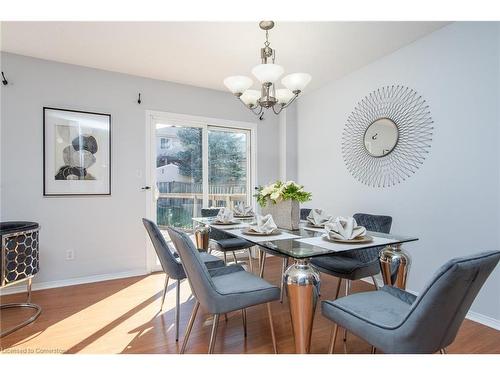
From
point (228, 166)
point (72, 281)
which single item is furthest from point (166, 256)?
point (228, 166)

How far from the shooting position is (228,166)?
4.23m

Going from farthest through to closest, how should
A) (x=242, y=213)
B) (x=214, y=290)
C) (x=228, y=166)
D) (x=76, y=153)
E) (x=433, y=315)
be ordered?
(x=228, y=166) < (x=76, y=153) < (x=242, y=213) < (x=214, y=290) < (x=433, y=315)

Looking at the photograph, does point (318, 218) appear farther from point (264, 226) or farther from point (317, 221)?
point (264, 226)

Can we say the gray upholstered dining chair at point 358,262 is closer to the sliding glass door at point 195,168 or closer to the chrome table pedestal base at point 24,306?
the sliding glass door at point 195,168

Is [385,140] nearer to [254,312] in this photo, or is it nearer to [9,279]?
[254,312]

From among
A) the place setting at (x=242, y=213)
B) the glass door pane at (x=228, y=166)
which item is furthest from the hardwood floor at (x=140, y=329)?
the glass door pane at (x=228, y=166)

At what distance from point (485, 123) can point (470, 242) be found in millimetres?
937

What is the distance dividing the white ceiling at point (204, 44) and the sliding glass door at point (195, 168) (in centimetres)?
82

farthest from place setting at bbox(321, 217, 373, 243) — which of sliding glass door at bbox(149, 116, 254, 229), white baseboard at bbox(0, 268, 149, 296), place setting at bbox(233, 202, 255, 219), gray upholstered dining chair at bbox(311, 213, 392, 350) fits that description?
white baseboard at bbox(0, 268, 149, 296)

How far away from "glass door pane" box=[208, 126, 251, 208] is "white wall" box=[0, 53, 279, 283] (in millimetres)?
511

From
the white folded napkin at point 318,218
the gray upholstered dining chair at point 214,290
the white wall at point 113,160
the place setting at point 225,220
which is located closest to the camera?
the gray upholstered dining chair at point 214,290

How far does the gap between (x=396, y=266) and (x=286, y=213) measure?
2.75ft

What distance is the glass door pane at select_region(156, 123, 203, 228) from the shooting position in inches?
147

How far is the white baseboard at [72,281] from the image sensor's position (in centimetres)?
289
